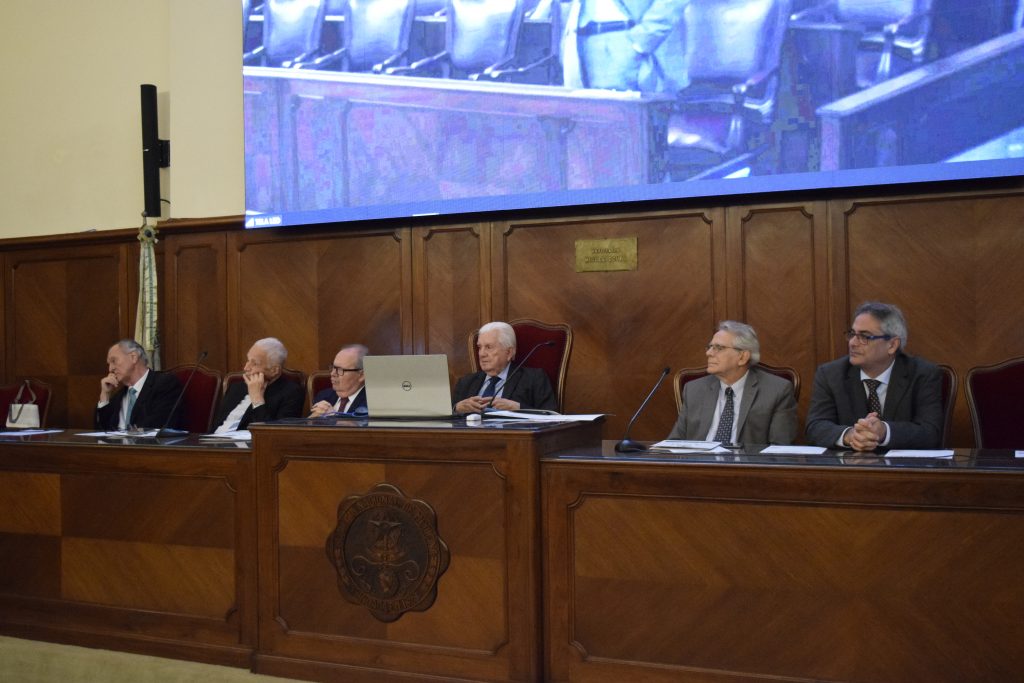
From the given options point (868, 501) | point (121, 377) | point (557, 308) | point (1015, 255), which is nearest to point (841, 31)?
point (1015, 255)

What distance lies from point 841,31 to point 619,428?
2.14 m

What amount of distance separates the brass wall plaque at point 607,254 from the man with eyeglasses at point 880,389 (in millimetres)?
1616

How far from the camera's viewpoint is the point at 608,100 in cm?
468

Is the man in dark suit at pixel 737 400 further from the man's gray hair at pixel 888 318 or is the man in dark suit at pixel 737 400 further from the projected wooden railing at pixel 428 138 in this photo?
the projected wooden railing at pixel 428 138

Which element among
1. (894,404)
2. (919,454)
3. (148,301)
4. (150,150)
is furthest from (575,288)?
(150,150)

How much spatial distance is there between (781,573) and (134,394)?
3.59 m

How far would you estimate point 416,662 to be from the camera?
2.83 m

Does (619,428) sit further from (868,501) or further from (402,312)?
(868,501)

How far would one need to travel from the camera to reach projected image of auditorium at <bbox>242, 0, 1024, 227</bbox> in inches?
161

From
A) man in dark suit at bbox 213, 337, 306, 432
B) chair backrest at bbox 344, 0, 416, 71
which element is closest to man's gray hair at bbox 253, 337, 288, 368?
man in dark suit at bbox 213, 337, 306, 432

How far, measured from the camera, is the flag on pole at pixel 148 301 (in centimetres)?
565

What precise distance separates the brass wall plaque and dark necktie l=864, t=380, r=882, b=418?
173 cm

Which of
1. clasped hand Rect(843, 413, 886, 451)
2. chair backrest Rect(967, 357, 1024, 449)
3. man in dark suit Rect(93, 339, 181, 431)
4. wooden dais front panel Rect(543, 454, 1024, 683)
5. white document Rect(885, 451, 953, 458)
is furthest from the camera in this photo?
man in dark suit Rect(93, 339, 181, 431)

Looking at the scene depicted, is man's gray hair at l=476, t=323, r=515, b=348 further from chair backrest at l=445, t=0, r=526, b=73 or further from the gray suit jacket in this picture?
chair backrest at l=445, t=0, r=526, b=73
